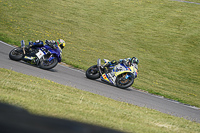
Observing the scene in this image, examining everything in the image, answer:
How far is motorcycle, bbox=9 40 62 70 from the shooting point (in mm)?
11773

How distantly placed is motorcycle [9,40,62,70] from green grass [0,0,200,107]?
3.86 meters

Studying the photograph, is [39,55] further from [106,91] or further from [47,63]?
[106,91]

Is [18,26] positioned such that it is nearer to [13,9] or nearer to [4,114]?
[13,9]

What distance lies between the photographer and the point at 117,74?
488 inches

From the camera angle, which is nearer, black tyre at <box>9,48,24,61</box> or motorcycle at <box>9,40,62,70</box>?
motorcycle at <box>9,40,62,70</box>

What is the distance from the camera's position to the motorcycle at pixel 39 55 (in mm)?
11773

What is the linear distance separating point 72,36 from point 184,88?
12879mm

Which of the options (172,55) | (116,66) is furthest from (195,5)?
(116,66)

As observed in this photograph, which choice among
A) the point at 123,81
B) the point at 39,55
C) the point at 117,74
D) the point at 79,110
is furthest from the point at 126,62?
the point at 79,110

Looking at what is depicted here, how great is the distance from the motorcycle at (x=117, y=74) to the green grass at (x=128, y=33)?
2.23m

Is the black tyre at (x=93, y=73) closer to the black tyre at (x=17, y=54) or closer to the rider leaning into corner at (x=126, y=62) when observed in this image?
the rider leaning into corner at (x=126, y=62)

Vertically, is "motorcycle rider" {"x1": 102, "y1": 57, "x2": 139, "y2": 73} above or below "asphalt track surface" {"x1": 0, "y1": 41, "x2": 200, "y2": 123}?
above

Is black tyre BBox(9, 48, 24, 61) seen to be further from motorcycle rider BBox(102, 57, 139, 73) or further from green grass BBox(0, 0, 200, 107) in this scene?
green grass BBox(0, 0, 200, 107)

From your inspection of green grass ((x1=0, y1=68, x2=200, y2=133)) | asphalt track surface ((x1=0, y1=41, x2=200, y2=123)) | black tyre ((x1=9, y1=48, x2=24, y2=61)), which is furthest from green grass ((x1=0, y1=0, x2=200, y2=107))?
green grass ((x1=0, y1=68, x2=200, y2=133))
